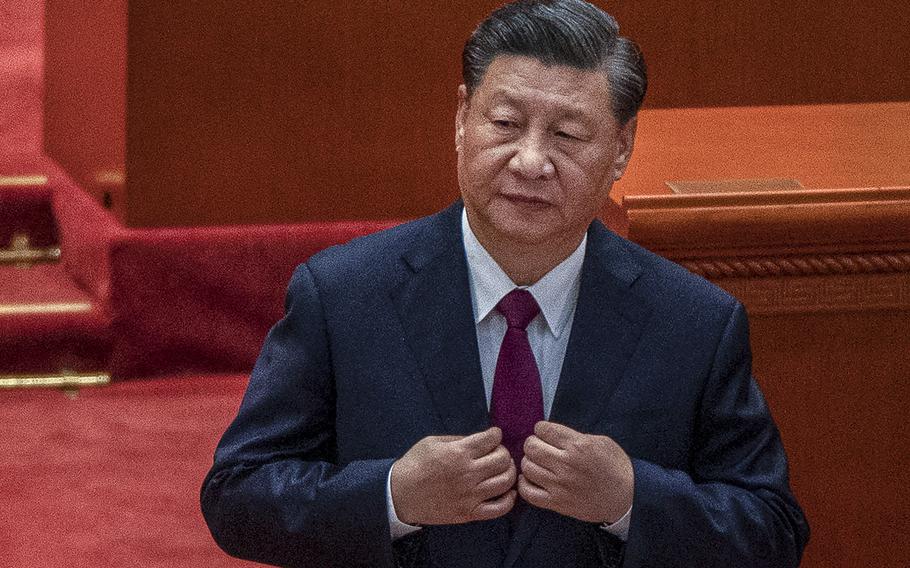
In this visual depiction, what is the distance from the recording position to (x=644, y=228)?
42.7 inches

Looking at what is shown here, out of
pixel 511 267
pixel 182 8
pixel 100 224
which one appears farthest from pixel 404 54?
pixel 511 267

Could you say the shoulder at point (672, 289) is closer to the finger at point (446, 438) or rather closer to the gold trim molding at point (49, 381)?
the finger at point (446, 438)

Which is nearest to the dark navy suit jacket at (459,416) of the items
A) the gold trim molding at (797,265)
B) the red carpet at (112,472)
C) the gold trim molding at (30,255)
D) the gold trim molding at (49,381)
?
the gold trim molding at (797,265)

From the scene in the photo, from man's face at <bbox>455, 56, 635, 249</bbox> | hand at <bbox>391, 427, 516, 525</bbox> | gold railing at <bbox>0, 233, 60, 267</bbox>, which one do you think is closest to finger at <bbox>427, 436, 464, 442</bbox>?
hand at <bbox>391, 427, 516, 525</bbox>

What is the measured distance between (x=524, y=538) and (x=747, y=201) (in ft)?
Result: 1.13

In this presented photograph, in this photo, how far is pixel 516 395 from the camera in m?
0.86

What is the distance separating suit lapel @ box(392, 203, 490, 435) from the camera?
0.87 meters

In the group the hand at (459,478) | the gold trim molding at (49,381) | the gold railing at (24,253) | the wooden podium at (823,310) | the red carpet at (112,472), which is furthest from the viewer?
the gold railing at (24,253)

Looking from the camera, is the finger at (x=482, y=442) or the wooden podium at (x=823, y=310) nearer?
the finger at (x=482, y=442)

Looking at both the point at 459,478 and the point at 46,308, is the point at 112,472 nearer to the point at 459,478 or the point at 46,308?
the point at 46,308

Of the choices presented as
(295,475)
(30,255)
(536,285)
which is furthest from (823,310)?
(30,255)

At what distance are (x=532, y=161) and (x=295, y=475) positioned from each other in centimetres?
20

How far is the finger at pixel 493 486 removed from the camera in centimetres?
81

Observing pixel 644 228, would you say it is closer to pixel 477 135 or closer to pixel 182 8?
pixel 477 135
